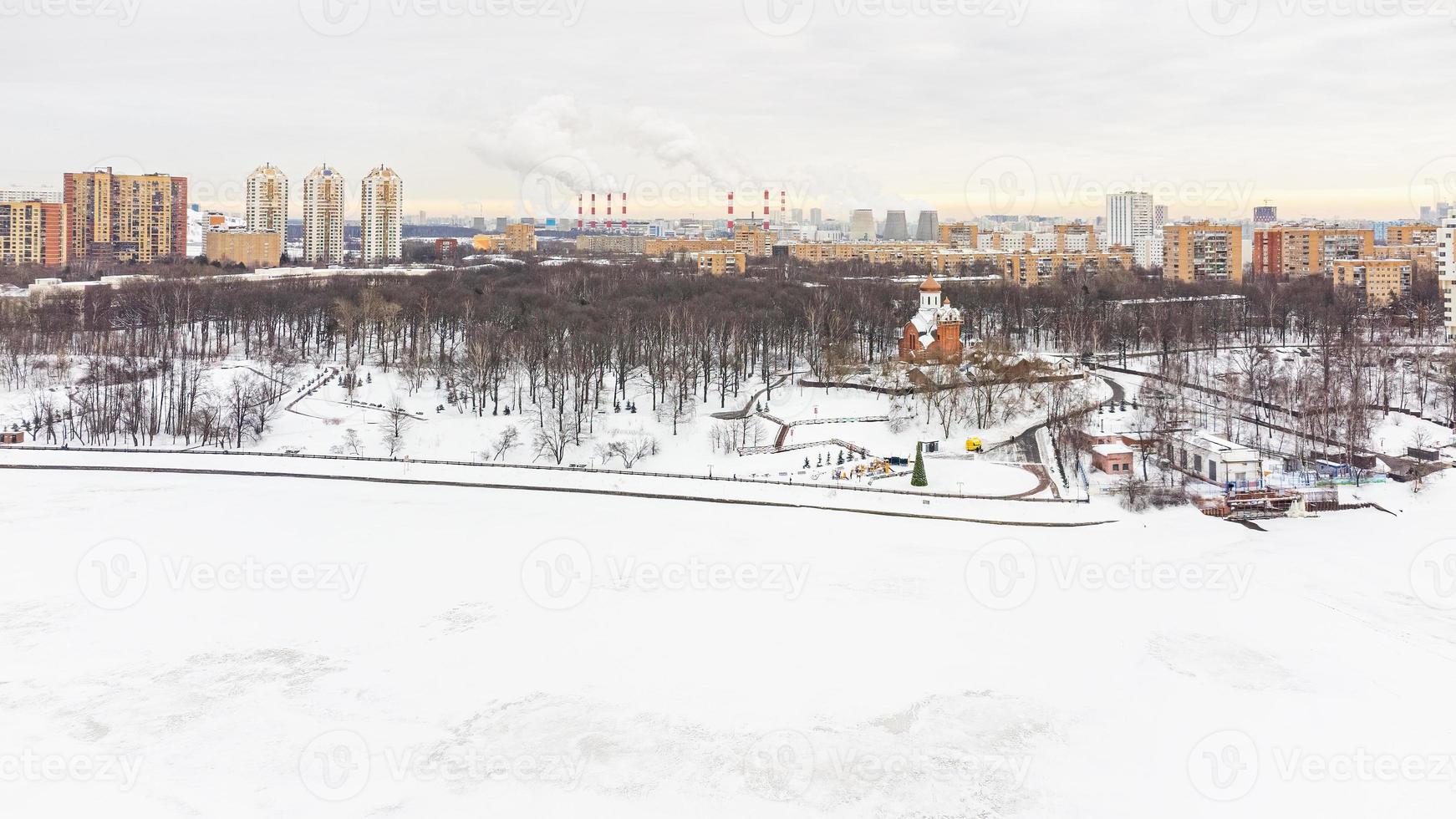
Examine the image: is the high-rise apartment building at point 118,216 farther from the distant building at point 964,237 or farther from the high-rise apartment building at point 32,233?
the distant building at point 964,237

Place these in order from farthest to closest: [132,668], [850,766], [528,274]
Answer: [528,274]
[132,668]
[850,766]

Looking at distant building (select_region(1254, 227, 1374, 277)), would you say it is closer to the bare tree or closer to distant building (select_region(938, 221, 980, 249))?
distant building (select_region(938, 221, 980, 249))

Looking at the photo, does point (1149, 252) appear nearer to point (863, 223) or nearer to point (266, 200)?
point (863, 223)

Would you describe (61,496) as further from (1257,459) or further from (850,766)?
(1257,459)

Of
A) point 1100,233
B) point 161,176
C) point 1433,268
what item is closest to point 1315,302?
point 1433,268

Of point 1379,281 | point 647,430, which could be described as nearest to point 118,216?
point 647,430

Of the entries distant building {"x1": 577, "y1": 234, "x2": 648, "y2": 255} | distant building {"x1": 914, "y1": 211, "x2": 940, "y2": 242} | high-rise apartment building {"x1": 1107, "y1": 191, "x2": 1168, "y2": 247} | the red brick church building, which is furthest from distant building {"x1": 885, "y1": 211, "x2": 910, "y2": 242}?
the red brick church building

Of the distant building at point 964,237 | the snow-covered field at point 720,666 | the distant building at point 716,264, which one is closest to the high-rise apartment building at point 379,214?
the distant building at point 716,264
